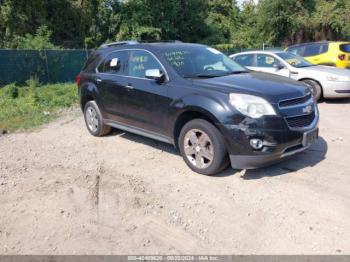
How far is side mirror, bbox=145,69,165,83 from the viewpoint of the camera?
215 inches

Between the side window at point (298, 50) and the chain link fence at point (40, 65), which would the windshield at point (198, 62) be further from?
the chain link fence at point (40, 65)

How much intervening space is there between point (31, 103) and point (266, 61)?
658 cm

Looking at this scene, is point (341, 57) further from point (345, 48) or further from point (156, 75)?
point (156, 75)

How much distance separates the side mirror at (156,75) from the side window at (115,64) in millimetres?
1001

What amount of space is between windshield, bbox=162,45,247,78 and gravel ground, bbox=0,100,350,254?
136 centimetres

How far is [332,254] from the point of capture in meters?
3.33

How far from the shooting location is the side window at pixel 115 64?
6449 millimetres

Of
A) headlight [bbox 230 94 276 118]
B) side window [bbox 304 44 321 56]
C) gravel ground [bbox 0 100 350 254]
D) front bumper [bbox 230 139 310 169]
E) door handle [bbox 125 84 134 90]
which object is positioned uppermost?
A: side window [bbox 304 44 321 56]

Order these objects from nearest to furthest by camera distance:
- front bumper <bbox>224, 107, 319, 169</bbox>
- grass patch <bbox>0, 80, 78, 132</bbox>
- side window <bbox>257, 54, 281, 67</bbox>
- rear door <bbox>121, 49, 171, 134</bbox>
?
front bumper <bbox>224, 107, 319, 169</bbox> → rear door <bbox>121, 49, 171, 134</bbox> → grass patch <bbox>0, 80, 78, 132</bbox> → side window <bbox>257, 54, 281, 67</bbox>

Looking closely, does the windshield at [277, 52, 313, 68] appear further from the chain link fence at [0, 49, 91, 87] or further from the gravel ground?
the chain link fence at [0, 49, 91, 87]

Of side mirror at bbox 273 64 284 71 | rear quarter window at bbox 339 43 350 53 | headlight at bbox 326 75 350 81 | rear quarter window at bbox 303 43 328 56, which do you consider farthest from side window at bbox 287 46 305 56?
headlight at bbox 326 75 350 81

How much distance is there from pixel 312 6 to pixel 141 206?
33560mm

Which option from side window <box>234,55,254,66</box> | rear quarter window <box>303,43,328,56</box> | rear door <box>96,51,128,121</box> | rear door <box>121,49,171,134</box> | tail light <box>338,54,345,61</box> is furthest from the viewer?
rear quarter window <box>303,43,328,56</box>

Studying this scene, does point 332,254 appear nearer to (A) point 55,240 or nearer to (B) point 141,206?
(B) point 141,206
